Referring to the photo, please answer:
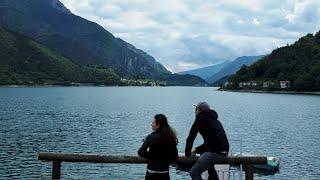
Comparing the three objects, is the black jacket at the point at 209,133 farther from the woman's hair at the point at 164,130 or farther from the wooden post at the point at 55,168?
the wooden post at the point at 55,168

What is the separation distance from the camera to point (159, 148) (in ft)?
39.9

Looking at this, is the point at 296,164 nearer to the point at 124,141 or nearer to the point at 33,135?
the point at 124,141

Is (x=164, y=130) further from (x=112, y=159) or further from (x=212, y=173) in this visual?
(x=212, y=173)

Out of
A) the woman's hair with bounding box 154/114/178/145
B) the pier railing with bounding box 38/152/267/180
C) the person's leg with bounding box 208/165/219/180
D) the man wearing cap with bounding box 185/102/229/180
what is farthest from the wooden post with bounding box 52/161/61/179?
the person's leg with bounding box 208/165/219/180

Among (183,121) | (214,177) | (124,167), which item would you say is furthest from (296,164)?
(183,121)

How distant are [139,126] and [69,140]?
2828cm

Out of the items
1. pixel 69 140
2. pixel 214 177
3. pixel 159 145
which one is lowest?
pixel 69 140

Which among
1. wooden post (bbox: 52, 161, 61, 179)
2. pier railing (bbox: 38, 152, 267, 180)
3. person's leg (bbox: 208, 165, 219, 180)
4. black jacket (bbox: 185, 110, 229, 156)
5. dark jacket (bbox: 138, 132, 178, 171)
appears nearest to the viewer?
dark jacket (bbox: 138, 132, 178, 171)

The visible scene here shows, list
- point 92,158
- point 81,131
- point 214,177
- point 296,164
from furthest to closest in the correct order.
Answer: point 81,131 → point 296,164 → point 214,177 → point 92,158

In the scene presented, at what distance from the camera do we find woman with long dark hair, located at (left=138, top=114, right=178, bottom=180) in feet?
39.8

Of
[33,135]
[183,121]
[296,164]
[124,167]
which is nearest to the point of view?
[124,167]

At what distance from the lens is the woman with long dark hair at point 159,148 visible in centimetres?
1212

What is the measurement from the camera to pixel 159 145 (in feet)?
39.8

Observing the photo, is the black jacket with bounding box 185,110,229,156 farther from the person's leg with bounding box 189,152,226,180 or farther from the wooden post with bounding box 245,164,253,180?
the wooden post with bounding box 245,164,253,180
